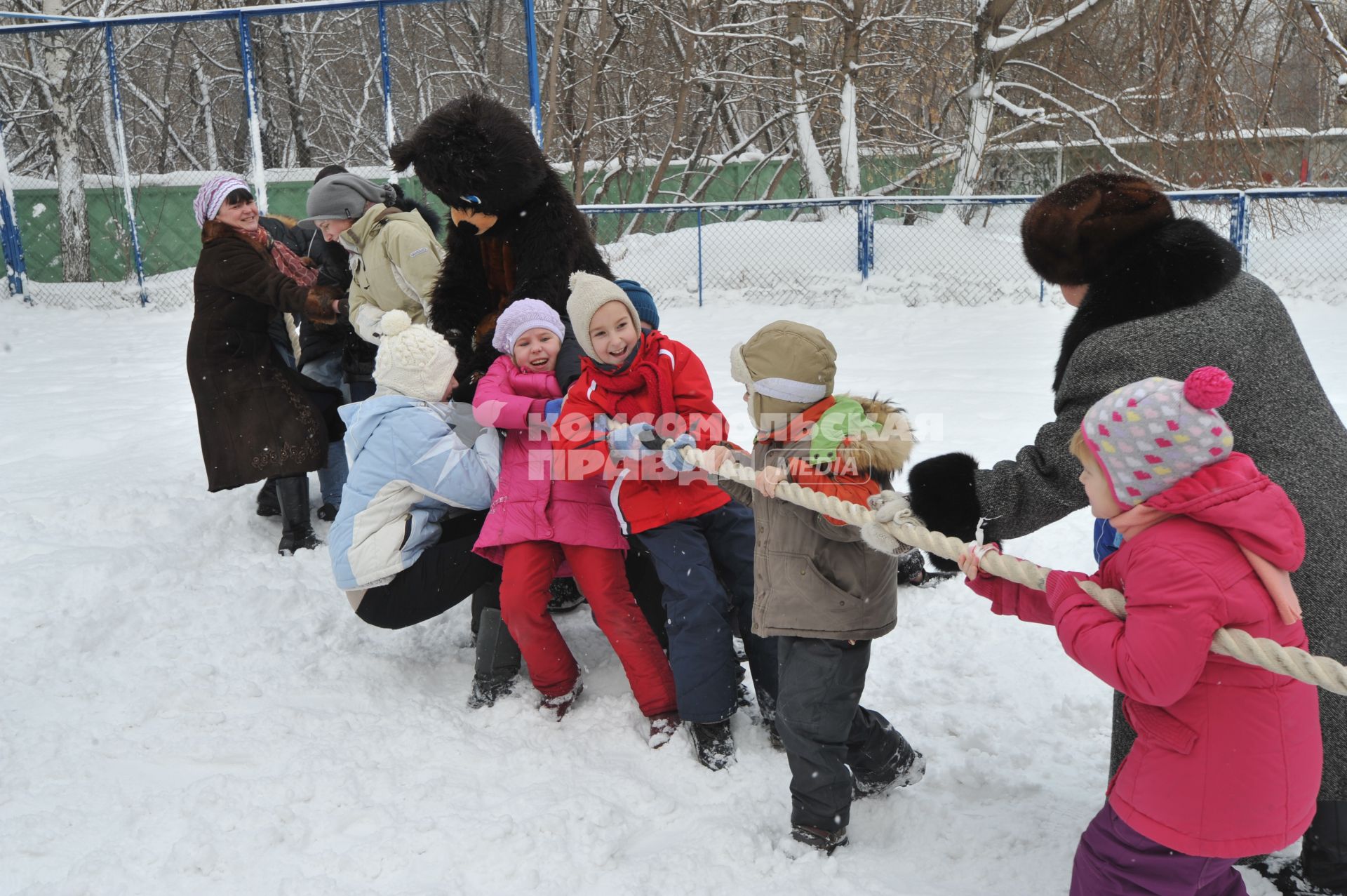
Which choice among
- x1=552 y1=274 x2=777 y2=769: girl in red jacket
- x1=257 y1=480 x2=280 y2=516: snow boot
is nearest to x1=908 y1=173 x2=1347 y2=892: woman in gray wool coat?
x1=552 y1=274 x2=777 y2=769: girl in red jacket

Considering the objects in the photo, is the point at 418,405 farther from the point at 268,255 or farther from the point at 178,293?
the point at 178,293

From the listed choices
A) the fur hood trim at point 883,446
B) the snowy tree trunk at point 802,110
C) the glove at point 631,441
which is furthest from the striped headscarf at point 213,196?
the snowy tree trunk at point 802,110

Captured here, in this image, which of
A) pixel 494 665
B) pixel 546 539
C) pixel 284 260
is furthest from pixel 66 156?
pixel 546 539

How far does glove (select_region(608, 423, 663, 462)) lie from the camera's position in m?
2.71

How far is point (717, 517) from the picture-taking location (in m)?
3.09

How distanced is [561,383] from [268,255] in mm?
1968

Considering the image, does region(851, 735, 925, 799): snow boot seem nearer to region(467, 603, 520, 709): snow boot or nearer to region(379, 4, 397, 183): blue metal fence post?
region(467, 603, 520, 709): snow boot

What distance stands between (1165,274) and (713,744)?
1702 millimetres

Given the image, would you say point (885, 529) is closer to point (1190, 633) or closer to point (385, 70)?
point (1190, 633)

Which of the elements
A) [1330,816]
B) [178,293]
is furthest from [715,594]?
[178,293]

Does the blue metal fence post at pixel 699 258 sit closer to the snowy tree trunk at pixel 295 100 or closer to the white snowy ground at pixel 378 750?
the white snowy ground at pixel 378 750

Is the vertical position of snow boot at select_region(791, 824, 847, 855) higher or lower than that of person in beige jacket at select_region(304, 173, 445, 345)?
lower

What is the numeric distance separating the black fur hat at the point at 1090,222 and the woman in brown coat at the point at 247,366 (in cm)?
305

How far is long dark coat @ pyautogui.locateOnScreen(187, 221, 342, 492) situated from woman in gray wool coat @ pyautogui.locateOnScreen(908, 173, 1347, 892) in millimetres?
3132
